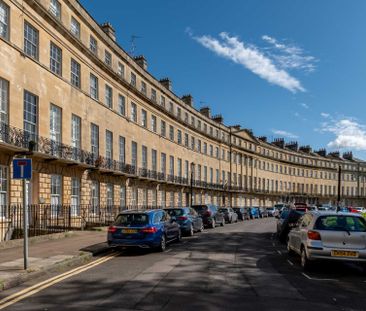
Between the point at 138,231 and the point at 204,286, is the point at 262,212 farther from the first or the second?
the point at 204,286

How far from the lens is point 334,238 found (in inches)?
431

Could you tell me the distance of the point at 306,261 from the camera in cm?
1141

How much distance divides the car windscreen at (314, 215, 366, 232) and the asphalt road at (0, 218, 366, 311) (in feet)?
3.71

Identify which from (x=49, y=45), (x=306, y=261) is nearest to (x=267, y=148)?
(x=49, y=45)

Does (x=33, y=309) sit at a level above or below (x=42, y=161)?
below

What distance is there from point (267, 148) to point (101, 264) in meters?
84.3

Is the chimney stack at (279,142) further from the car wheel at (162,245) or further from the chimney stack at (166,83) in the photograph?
the car wheel at (162,245)

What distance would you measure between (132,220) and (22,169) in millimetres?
5254

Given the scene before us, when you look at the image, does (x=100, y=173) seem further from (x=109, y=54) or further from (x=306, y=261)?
(x=306, y=261)

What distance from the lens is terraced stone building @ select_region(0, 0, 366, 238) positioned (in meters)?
21.2

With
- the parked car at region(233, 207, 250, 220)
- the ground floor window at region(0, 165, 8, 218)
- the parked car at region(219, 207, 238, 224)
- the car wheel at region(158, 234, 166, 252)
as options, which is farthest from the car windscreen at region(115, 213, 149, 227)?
the parked car at region(233, 207, 250, 220)

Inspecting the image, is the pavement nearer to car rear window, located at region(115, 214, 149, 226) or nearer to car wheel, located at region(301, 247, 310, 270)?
A: car rear window, located at region(115, 214, 149, 226)

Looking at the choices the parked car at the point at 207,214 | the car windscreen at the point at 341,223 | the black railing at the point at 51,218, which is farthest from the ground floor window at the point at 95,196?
the car windscreen at the point at 341,223

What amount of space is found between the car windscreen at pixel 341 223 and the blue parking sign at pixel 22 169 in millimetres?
7193
